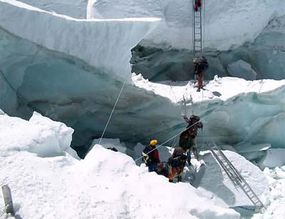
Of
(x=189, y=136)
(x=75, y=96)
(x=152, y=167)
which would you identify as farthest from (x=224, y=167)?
(x=75, y=96)

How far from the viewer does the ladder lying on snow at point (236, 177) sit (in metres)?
6.66

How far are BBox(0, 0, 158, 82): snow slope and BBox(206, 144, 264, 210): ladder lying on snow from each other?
2.20m

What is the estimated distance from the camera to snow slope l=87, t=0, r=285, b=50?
9211 mm

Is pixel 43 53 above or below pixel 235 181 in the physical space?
above

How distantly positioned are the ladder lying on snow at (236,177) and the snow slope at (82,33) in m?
2.20

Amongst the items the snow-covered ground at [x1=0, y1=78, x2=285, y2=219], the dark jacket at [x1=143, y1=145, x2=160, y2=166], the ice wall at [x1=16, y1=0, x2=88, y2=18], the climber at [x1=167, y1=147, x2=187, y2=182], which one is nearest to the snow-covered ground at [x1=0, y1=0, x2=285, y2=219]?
the snow-covered ground at [x1=0, y1=78, x2=285, y2=219]

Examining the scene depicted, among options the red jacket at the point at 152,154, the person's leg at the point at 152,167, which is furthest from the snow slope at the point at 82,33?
the person's leg at the point at 152,167

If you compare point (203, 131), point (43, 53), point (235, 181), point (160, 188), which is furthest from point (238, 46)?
point (160, 188)

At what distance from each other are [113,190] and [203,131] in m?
4.27

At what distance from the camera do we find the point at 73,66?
712 cm

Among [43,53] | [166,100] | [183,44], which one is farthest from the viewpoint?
[183,44]

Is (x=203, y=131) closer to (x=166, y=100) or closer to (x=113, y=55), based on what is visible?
(x=166, y=100)

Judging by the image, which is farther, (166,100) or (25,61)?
(166,100)

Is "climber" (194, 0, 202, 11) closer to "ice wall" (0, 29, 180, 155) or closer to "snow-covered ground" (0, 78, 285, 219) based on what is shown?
"ice wall" (0, 29, 180, 155)
